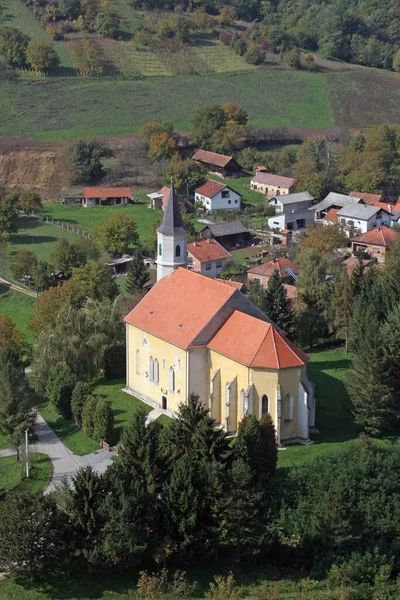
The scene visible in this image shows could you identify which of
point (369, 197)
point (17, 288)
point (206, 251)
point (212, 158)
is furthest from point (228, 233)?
point (212, 158)

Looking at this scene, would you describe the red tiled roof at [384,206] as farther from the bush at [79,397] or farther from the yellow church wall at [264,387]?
the yellow church wall at [264,387]

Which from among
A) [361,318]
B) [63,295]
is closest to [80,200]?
[63,295]

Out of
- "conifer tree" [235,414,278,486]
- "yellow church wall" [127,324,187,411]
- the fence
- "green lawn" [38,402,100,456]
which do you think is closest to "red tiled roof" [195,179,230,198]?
the fence

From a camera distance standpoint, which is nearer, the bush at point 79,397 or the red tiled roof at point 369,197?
the bush at point 79,397

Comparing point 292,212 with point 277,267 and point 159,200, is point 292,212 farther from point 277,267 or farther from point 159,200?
point 277,267

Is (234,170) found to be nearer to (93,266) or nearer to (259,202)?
(259,202)

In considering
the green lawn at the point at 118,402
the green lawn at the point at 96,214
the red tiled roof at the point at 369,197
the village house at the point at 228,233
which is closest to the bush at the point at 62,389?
the green lawn at the point at 118,402
